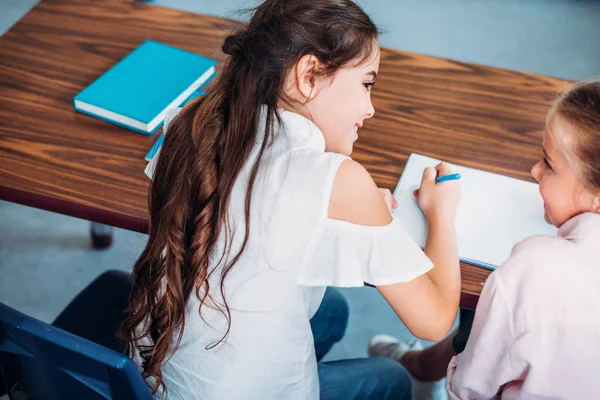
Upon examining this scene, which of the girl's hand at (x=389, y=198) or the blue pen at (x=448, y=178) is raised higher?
the blue pen at (x=448, y=178)

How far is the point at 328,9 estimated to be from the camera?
103 centimetres

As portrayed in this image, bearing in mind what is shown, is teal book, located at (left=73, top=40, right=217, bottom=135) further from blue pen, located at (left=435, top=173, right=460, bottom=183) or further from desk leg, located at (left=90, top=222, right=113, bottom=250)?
desk leg, located at (left=90, top=222, right=113, bottom=250)

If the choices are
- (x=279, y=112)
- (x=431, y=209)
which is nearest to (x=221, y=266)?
(x=279, y=112)

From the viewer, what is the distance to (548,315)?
98cm

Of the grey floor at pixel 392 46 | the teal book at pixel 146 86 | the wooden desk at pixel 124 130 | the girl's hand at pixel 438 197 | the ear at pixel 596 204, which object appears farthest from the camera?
A: the grey floor at pixel 392 46

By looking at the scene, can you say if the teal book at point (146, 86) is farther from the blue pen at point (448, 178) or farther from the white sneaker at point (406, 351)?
the white sneaker at point (406, 351)

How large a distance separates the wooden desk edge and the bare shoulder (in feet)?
1.36

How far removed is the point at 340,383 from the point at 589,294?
50cm

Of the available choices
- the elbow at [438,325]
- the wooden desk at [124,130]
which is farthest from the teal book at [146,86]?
the elbow at [438,325]

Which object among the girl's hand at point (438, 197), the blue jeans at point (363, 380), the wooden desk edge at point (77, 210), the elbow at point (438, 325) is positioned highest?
the girl's hand at point (438, 197)

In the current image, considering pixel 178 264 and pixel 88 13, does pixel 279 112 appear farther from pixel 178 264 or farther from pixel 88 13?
pixel 88 13

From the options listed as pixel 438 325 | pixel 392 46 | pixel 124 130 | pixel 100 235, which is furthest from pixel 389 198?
pixel 392 46

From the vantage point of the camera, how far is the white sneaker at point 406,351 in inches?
68.0

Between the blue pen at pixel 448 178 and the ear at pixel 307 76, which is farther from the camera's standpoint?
the blue pen at pixel 448 178
